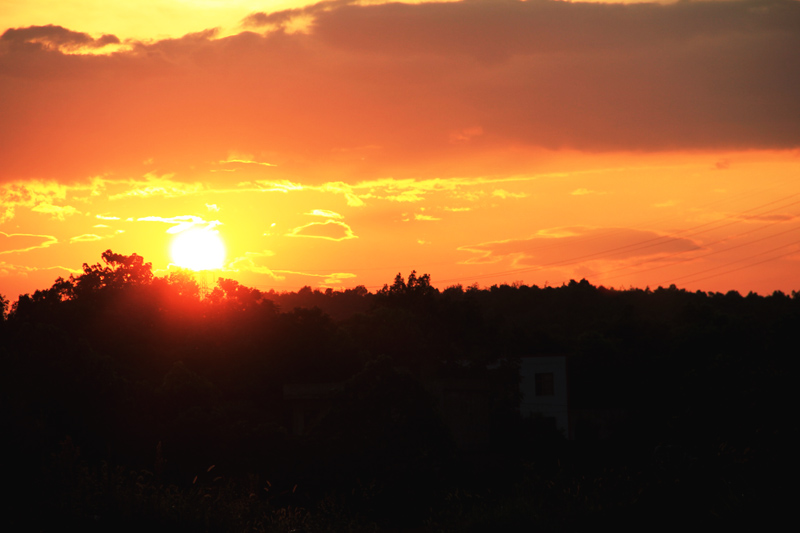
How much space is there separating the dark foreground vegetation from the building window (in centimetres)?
434

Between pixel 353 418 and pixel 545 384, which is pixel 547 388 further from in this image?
pixel 353 418

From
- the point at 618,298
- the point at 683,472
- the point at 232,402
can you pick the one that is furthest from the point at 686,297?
the point at 683,472

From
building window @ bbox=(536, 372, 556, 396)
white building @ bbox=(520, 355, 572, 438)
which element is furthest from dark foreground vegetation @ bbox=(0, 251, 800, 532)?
building window @ bbox=(536, 372, 556, 396)

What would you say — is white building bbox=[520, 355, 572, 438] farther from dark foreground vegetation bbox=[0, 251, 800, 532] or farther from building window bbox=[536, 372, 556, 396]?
dark foreground vegetation bbox=[0, 251, 800, 532]

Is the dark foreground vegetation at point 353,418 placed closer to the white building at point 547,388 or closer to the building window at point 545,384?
the white building at point 547,388

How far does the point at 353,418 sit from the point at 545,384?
3586 cm

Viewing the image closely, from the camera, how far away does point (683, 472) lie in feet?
36.1

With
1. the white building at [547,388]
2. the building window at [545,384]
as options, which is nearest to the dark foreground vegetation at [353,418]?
the white building at [547,388]

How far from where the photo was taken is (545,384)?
59750 millimetres

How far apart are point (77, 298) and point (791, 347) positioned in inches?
1856

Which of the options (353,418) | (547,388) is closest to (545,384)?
(547,388)

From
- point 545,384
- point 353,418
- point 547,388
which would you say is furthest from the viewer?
point 545,384

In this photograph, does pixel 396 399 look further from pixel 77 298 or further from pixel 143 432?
pixel 77 298

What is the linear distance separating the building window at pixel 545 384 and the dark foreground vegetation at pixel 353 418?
4337 millimetres
